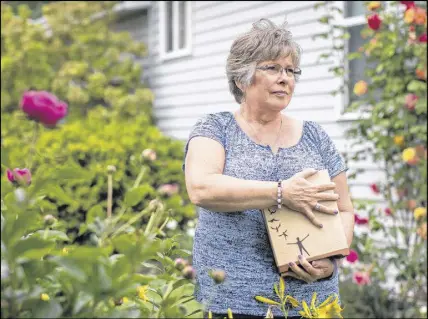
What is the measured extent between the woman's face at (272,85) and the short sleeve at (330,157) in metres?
0.23

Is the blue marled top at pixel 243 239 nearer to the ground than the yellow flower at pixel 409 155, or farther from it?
nearer to the ground

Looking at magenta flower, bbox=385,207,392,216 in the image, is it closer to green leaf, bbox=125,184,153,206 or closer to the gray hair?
the gray hair

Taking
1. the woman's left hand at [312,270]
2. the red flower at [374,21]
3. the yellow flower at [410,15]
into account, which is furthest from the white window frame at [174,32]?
the woman's left hand at [312,270]

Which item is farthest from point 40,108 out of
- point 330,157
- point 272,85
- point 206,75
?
point 206,75

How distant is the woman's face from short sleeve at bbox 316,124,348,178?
227 millimetres

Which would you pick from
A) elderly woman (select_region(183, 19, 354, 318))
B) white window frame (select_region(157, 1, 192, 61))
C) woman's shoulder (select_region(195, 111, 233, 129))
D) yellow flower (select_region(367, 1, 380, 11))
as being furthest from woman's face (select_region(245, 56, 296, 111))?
white window frame (select_region(157, 1, 192, 61))

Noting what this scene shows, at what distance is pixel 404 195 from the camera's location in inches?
222

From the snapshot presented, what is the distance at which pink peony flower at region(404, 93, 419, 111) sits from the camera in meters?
5.18

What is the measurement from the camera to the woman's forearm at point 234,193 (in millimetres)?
2156

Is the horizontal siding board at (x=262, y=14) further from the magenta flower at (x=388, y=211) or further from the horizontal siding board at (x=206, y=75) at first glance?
the magenta flower at (x=388, y=211)

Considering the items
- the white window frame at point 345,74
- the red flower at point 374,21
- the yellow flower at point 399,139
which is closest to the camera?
the red flower at point 374,21

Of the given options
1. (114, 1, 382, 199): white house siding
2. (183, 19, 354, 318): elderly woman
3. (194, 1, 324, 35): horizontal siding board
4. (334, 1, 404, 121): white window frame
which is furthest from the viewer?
(194, 1, 324, 35): horizontal siding board

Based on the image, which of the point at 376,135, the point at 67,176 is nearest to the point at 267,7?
the point at 376,135

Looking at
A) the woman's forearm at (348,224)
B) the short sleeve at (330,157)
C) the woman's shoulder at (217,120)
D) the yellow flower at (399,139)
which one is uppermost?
the yellow flower at (399,139)
